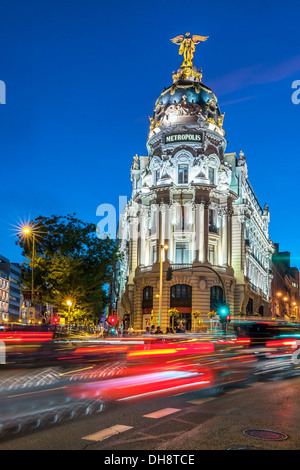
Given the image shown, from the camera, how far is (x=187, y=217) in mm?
61656

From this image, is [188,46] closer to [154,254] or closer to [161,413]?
[154,254]

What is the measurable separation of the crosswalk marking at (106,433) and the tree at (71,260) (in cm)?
3758

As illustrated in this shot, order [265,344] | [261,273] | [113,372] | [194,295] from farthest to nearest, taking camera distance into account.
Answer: [261,273] < [194,295] < [265,344] < [113,372]

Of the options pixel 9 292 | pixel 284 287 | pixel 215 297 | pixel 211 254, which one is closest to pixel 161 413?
pixel 215 297

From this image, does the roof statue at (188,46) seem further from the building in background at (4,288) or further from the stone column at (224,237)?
the building in background at (4,288)

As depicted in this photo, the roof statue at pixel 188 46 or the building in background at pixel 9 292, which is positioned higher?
the roof statue at pixel 188 46

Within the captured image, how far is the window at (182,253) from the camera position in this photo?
6062 cm

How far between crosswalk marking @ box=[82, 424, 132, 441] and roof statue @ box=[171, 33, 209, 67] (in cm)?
6934

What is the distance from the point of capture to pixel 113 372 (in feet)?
52.6

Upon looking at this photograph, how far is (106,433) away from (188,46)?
2801 inches

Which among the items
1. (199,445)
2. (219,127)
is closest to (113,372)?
(199,445)

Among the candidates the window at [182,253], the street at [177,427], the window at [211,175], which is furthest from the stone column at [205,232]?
the street at [177,427]
